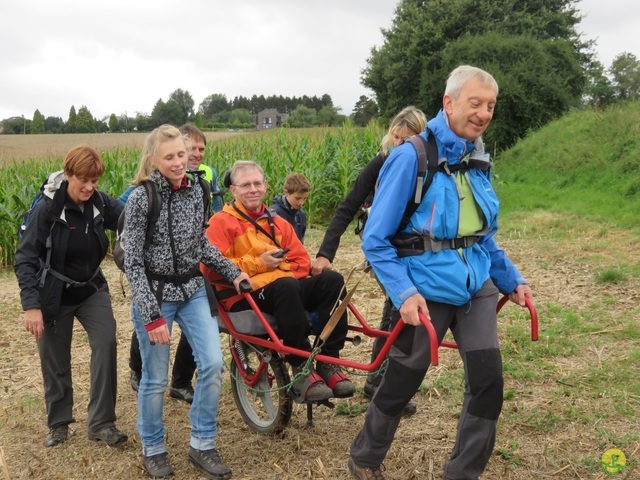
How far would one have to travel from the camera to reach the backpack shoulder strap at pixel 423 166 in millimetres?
3080

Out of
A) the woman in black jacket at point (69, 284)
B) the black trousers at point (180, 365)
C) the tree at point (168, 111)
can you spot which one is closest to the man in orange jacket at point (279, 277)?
the woman in black jacket at point (69, 284)

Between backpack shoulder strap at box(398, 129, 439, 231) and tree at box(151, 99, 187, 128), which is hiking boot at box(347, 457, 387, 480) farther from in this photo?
tree at box(151, 99, 187, 128)

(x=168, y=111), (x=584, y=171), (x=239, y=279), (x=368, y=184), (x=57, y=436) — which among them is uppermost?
(x=168, y=111)

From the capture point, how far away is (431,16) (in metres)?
33.9

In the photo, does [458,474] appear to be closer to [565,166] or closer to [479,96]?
[479,96]

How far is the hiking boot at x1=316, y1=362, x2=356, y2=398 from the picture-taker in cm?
400

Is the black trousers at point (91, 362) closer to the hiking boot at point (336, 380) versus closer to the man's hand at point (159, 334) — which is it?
the man's hand at point (159, 334)

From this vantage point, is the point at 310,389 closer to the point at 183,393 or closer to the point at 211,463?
the point at 211,463

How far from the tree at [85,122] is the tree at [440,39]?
98.3 ft

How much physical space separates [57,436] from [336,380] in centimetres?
196

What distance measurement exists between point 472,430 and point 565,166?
595 inches

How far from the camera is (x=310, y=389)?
3.94 m

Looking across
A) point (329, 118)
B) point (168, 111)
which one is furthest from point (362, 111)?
point (329, 118)

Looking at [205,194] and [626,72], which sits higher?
[626,72]
